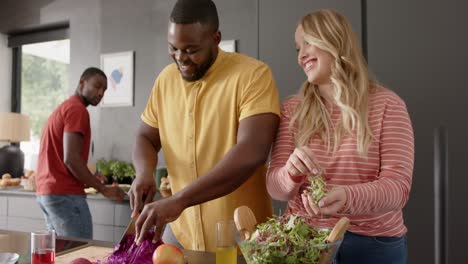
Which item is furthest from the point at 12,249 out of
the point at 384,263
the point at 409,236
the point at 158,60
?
the point at 158,60

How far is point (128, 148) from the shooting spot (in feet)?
12.3

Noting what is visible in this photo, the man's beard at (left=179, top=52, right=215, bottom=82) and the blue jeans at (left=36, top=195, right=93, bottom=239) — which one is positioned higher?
the man's beard at (left=179, top=52, right=215, bottom=82)

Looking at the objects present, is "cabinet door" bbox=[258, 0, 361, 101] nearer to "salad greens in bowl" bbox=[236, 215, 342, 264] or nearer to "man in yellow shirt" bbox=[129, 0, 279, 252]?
"man in yellow shirt" bbox=[129, 0, 279, 252]

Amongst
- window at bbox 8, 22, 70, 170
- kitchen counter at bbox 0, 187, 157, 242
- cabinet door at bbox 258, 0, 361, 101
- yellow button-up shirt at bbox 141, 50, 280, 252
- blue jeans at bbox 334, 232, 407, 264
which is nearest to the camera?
blue jeans at bbox 334, 232, 407, 264

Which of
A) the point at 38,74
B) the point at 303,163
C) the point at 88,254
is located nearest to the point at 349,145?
the point at 303,163

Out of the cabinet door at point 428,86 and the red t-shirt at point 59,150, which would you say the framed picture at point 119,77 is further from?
the cabinet door at point 428,86

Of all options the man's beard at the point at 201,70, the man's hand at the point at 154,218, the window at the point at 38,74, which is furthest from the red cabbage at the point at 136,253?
the window at the point at 38,74

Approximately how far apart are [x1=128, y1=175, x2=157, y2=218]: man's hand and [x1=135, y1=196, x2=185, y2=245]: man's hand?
229mm

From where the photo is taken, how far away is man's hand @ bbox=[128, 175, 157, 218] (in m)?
1.42

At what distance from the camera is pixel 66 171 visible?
9.14 feet

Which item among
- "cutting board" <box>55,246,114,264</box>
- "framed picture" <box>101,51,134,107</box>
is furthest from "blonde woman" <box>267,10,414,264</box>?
"framed picture" <box>101,51,134,107</box>

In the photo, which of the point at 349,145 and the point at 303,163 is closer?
the point at 303,163

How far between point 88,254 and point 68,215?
4.71 feet

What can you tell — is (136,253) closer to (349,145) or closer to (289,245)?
(289,245)
